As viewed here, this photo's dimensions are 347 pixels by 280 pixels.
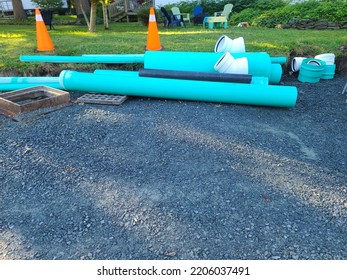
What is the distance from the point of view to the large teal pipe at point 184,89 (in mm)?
4043

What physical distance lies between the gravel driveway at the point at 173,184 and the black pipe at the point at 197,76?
21.7 inches

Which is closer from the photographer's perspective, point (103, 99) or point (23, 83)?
point (103, 99)

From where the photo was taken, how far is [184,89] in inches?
165

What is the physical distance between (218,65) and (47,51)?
164 inches

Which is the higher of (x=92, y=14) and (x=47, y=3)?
(x=47, y=3)

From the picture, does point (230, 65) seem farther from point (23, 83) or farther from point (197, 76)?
point (23, 83)

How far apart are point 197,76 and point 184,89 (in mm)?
390

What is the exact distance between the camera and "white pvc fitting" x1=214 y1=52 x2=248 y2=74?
450 cm

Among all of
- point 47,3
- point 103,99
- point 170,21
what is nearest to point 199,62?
point 103,99

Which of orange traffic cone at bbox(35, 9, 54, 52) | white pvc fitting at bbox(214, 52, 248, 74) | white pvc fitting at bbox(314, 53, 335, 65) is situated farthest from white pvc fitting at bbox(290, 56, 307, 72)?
orange traffic cone at bbox(35, 9, 54, 52)

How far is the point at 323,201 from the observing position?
7.98ft

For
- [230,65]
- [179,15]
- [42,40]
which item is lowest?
[230,65]

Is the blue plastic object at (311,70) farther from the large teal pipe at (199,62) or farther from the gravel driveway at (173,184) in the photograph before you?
the gravel driveway at (173,184)

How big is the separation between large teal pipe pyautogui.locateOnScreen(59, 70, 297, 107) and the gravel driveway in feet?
0.72
